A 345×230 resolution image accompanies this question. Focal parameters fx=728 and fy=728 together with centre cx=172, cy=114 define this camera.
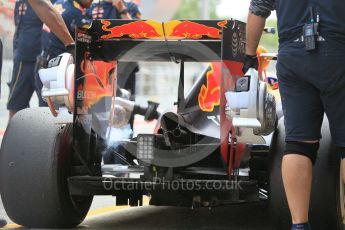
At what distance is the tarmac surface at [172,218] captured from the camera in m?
5.07

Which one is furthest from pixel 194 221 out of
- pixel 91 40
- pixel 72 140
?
pixel 91 40

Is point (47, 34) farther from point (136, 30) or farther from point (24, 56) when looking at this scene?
point (136, 30)

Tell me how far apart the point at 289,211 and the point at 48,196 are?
1475mm

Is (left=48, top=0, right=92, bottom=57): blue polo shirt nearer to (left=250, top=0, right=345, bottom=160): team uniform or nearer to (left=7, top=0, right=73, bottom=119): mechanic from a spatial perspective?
(left=7, top=0, right=73, bottom=119): mechanic

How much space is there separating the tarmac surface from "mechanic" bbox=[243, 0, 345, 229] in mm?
1292

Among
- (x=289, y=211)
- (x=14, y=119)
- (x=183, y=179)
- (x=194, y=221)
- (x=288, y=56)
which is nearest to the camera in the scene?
(x=288, y=56)

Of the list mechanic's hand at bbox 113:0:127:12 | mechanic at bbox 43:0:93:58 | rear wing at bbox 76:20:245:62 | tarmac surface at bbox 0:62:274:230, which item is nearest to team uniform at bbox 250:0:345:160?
rear wing at bbox 76:20:245:62

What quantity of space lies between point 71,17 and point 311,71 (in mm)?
3501

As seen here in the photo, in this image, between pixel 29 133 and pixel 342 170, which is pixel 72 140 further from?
pixel 342 170

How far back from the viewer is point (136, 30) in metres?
4.51

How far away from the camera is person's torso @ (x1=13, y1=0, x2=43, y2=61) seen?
7.45 metres

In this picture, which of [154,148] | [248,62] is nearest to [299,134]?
[248,62]

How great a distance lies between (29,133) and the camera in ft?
15.1

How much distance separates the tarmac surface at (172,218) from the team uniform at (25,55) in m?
1.87
